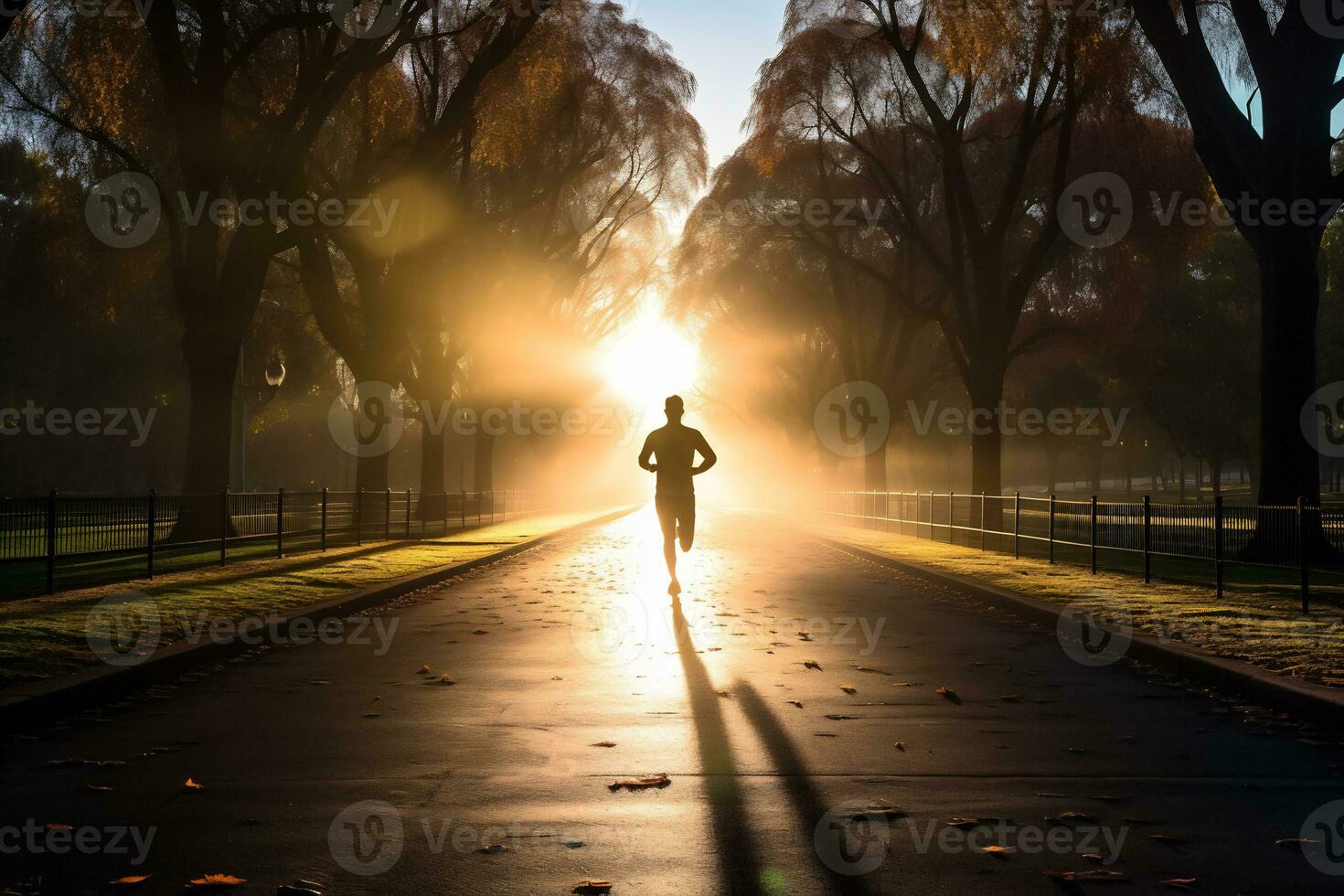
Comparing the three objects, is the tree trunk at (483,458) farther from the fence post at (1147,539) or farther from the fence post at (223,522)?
the fence post at (1147,539)

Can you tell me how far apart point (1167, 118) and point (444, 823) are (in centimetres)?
2623

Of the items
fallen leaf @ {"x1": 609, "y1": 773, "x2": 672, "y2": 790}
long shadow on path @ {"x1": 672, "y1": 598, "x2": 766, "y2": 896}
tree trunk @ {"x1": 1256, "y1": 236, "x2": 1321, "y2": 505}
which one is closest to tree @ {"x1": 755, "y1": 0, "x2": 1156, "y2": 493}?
tree trunk @ {"x1": 1256, "y1": 236, "x2": 1321, "y2": 505}

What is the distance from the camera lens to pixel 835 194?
36875mm

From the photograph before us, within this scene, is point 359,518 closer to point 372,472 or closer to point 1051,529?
point 372,472

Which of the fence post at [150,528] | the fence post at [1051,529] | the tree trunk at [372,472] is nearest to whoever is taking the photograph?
the fence post at [150,528]

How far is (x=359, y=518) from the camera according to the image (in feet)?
88.4

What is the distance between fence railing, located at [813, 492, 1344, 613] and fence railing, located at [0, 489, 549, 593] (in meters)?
12.1

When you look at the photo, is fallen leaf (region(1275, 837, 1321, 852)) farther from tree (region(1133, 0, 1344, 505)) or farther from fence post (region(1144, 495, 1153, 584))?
tree (region(1133, 0, 1344, 505))

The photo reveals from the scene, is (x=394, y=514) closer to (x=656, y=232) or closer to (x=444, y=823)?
(x=656, y=232)

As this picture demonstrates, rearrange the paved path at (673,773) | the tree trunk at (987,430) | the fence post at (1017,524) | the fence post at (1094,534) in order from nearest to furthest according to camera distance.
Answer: the paved path at (673,773)
the fence post at (1094,534)
the fence post at (1017,524)
the tree trunk at (987,430)

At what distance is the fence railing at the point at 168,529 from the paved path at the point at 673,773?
431 cm

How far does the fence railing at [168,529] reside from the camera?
14055 millimetres

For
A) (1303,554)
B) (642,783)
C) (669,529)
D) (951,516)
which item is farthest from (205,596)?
(951,516)

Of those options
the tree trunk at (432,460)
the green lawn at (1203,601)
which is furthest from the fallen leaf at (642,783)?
the tree trunk at (432,460)
